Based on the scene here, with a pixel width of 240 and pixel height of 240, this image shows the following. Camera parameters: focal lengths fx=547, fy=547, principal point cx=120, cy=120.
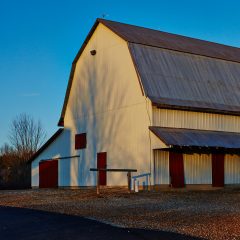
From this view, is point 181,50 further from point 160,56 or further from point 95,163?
point 95,163

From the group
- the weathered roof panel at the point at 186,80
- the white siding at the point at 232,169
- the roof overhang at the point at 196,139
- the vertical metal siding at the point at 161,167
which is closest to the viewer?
the roof overhang at the point at 196,139

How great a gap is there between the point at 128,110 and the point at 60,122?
821 cm

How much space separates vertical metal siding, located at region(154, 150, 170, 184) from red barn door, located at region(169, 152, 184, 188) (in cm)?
24

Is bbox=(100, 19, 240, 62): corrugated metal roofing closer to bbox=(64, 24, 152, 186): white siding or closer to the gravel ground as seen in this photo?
bbox=(64, 24, 152, 186): white siding

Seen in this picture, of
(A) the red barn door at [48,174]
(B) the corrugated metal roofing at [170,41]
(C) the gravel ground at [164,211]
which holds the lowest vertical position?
(C) the gravel ground at [164,211]

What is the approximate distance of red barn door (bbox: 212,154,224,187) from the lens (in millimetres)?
34688

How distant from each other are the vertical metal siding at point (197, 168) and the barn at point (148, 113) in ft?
0.20

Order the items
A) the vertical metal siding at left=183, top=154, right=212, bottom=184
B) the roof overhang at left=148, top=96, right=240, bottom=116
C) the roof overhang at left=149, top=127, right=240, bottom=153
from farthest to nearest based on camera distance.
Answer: the vertical metal siding at left=183, top=154, right=212, bottom=184
the roof overhang at left=148, top=96, right=240, bottom=116
the roof overhang at left=149, top=127, right=240, bottom=153

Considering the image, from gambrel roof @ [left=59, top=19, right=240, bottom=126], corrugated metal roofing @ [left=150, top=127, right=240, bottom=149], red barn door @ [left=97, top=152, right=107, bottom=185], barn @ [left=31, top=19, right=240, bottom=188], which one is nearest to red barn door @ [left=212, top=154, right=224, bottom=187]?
barn @ [left=31, top=19, right=240, bottom=188]

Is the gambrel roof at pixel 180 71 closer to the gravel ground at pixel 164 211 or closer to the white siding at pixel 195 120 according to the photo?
the white siding at pixel 195 120

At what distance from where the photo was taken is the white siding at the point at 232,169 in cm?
3552

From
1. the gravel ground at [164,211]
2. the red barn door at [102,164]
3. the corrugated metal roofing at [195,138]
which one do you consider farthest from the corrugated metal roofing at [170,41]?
the gravel ground at [164,211]

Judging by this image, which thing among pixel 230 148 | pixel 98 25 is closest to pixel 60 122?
pixel 98 25

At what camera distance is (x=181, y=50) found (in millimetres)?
36844
